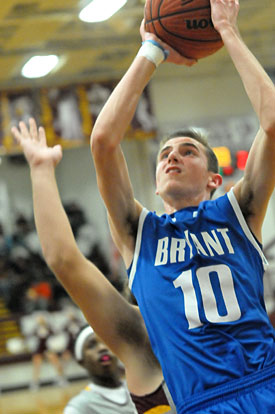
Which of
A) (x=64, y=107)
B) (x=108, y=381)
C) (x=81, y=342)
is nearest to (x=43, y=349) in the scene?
(x=64, y=107)

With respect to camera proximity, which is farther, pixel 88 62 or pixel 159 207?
pixel 159 207

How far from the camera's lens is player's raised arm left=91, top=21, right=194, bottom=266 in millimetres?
2436

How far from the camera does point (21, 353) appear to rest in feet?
49.5

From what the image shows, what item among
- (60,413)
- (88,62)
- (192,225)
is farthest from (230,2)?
(88,62)

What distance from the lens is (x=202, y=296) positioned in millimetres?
2385

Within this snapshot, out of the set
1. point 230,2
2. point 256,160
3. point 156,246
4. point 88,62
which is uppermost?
point 88,62

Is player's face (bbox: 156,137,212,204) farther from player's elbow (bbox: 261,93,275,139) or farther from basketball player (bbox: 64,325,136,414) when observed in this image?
basketball player (bbox: 64,325,136,414)

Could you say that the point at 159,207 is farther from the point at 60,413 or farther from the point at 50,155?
the point at 50,155

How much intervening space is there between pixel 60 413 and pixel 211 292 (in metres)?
7.59

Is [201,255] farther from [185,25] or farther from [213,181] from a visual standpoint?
[185,25]

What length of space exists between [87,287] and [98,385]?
1951mm

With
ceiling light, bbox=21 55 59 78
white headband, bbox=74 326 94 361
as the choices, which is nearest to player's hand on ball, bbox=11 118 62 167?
white headband, bbox=74 326 94 361

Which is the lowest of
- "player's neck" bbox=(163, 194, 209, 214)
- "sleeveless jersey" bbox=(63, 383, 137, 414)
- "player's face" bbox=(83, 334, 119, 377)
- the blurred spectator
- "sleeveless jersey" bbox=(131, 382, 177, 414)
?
the blurred spectator

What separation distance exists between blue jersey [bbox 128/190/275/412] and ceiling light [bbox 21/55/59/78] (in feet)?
37.4
